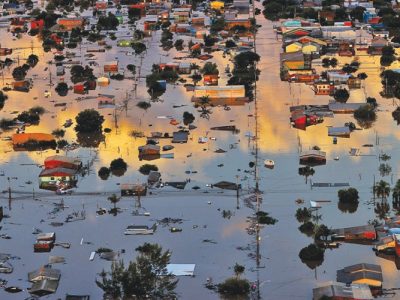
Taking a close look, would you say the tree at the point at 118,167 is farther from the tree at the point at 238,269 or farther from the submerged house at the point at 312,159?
the tree at the point at 238,269

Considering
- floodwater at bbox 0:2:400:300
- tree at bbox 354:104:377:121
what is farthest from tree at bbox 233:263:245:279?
tree at bbox 354:104:377:121

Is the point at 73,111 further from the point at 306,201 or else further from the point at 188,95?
the point at 306,201

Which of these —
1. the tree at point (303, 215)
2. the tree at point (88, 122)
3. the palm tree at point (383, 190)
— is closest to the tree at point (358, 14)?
the tree at point (88, 122)

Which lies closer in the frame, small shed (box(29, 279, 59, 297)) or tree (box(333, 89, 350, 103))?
small shed (box(29, 279, 59, 297))

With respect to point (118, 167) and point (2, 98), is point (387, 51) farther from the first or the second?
point (118, 167)

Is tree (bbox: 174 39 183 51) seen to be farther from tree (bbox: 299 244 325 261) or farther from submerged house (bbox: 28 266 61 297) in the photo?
submerged house (bbox: 28 266 61 297)
